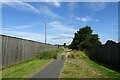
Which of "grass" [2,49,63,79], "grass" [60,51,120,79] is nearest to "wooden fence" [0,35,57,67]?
"grass" [2,49,63,79]

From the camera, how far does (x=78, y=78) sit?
1262cm

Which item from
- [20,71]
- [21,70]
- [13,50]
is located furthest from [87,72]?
[13,50]

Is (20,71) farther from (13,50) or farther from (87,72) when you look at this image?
(13,50)

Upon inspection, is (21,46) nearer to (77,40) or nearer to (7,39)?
(7,39)

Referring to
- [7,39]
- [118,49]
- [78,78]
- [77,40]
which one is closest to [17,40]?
[7,39]

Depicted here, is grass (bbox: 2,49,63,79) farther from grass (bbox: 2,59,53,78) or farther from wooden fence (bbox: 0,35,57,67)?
wooden fence (bbox: 0,35,57,67)

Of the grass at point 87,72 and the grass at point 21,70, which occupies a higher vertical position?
the grass at point 21,70

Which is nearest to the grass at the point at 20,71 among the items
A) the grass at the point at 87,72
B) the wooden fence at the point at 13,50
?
the wooden fence at the point at 13,50

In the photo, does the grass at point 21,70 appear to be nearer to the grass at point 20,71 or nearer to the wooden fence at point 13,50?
the grass at point 20,71

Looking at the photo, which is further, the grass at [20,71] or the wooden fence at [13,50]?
the wooden fence at [13,50]

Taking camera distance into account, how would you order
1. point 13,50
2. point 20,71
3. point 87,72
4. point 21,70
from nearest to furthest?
1. point 87,72
2. point 20,71
3. point 21,70
4. point 13,50

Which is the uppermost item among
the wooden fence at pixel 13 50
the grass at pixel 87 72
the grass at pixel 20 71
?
the wooden fence at pixel 13 50

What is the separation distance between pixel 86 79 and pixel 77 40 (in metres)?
75.0

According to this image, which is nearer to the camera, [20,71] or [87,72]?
[87,72]
